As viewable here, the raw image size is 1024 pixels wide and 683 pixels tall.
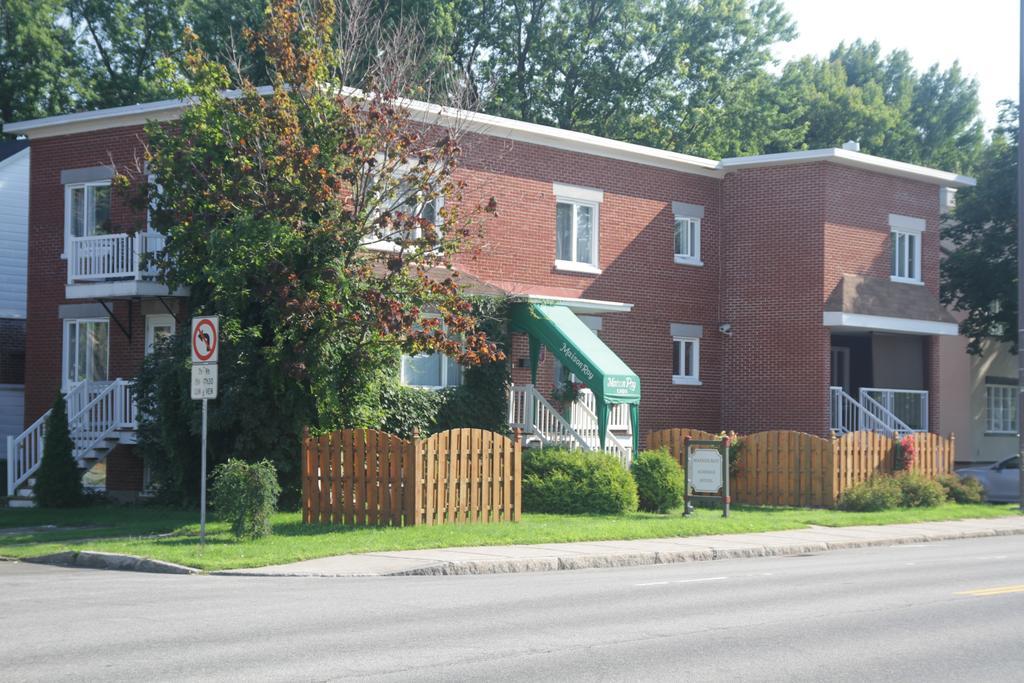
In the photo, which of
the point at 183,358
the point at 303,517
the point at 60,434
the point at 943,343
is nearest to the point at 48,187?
the point at 60,434

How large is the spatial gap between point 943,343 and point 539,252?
15.9 m

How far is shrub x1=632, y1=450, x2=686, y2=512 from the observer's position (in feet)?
84.7

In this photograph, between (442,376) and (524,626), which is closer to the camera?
(524,626)

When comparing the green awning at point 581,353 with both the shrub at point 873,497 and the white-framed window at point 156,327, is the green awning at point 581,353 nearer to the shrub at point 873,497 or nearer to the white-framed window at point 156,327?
the shrub at point 873,497

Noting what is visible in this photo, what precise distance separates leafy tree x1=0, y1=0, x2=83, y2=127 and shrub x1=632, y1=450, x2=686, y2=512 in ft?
91.6

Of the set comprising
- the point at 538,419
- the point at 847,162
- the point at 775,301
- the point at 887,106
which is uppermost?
the point at 887,106

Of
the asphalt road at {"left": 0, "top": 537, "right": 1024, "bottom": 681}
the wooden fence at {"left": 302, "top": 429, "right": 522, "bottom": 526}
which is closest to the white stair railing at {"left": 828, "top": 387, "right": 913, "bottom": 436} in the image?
the wooden fence at {"left": 302, "top": 429, "right": 522, "bottom": 526}

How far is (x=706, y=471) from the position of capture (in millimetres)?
24781

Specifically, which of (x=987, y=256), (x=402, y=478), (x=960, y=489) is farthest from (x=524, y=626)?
(x=987, y=256)

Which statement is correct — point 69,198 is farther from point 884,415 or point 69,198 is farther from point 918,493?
point 884,415

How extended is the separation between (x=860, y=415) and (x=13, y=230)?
23.5 metres

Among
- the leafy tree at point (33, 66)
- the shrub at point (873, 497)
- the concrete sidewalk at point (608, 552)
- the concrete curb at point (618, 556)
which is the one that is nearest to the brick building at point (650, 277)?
the shrub at point (873, 497)

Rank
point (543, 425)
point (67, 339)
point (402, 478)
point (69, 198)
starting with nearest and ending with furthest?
point (402, 478), point (543, 425), point (69, 198), point (67, 339)

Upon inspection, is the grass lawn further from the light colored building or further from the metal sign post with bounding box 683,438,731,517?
the light colored building
